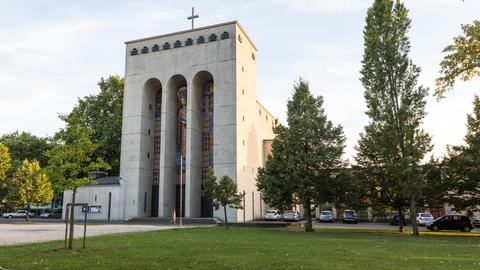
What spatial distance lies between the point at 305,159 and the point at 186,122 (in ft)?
73.0

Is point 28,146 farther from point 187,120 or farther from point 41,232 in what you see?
point 41,232

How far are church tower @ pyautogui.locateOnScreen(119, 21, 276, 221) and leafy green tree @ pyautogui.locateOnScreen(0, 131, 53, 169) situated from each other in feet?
73.8

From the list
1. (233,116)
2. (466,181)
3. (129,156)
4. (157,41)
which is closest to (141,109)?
(129,156)

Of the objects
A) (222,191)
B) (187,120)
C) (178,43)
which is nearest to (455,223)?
(222,191)

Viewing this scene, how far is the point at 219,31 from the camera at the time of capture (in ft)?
152

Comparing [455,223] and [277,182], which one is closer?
[277,182]

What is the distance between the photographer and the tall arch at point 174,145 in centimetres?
4622

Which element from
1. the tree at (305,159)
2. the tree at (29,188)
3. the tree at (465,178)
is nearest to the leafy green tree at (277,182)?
the tree at (305,159)

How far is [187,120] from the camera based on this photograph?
1796 inches

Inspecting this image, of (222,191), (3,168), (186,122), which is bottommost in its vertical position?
(222,191)

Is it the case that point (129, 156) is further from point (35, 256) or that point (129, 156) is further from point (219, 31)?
point (35, 256)

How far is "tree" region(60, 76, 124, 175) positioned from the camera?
2160 inches

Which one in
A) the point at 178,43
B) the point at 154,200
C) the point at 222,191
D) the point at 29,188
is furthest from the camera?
the point at 154,200

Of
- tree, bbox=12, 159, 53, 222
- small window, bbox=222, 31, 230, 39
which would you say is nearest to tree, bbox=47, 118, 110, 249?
small window, bbox=222, 31, 230, 39
